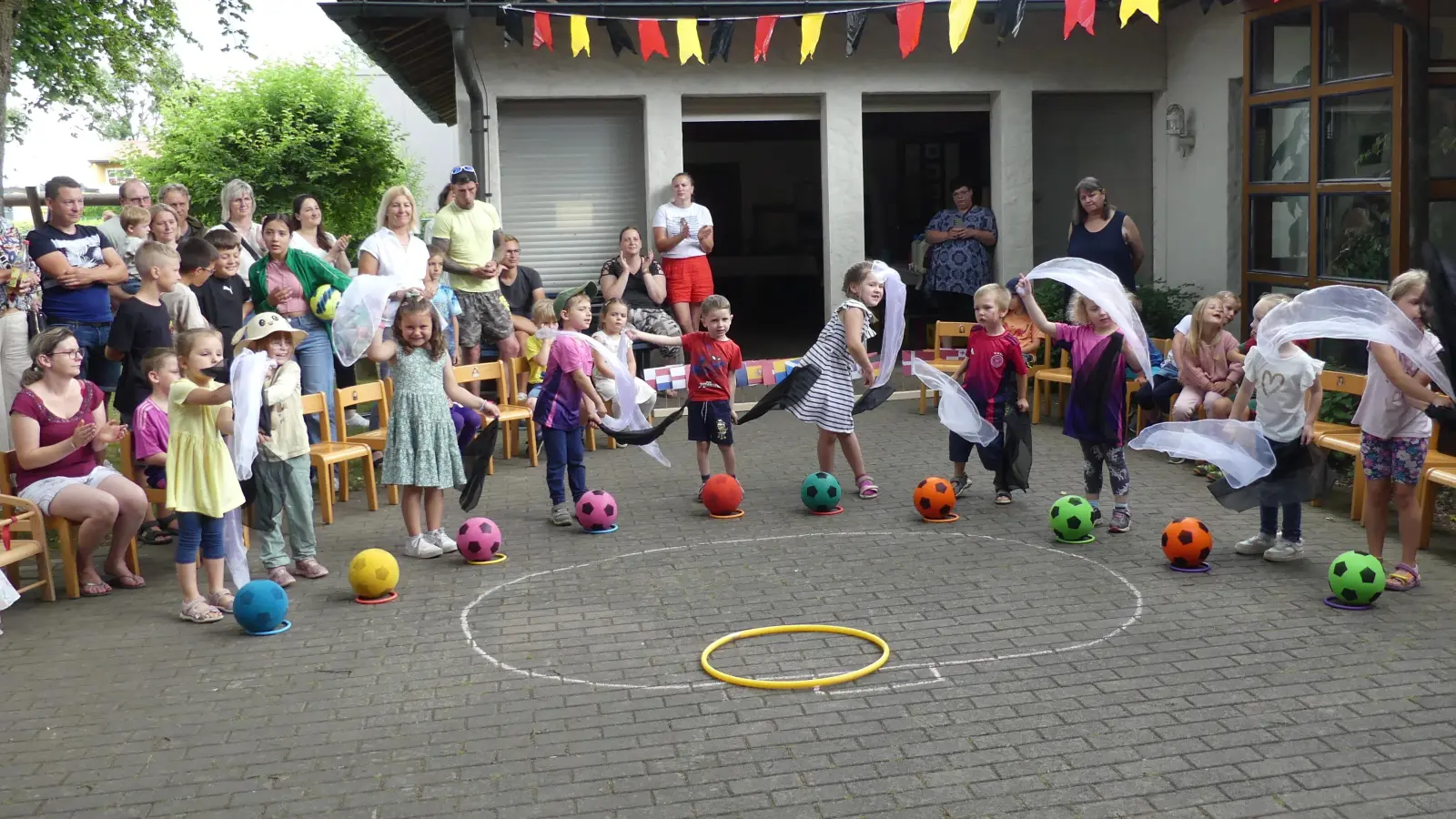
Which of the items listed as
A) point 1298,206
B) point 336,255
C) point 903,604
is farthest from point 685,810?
point 1298,206

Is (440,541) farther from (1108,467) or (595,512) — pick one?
(1108,467)

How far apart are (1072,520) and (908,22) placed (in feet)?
20.8

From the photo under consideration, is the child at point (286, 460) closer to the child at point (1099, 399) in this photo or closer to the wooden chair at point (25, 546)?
the wooden chair at point (25, 546)

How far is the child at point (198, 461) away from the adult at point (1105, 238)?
8.27 m

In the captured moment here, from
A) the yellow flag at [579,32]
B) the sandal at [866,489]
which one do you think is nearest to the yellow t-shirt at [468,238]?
the yellow flag at [579,32]

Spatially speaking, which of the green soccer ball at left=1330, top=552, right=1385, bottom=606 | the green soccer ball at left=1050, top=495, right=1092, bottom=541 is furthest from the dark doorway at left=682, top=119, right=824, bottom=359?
the green soccer ball at left=1330, top=552, right=1385, bottom=606

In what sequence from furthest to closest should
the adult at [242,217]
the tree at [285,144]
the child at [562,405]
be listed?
1. the tree at [285,144]
2. the adult at [242,217]
3. the child at [562,405]

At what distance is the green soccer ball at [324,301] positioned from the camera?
1041 centimetres

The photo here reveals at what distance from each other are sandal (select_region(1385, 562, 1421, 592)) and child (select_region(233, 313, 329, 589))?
607 cm

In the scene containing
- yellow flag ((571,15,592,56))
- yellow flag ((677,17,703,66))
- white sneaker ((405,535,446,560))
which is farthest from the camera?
yellow flag ((677,17,703,66))

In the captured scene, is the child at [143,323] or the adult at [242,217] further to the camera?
the adult at [242,217]

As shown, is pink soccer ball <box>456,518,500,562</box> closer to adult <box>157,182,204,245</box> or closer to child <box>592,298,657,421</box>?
child <box>592,298,657,421</box>

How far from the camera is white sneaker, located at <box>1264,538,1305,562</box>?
805cm

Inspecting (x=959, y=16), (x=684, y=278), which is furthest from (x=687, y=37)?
(x=959, y=16)
